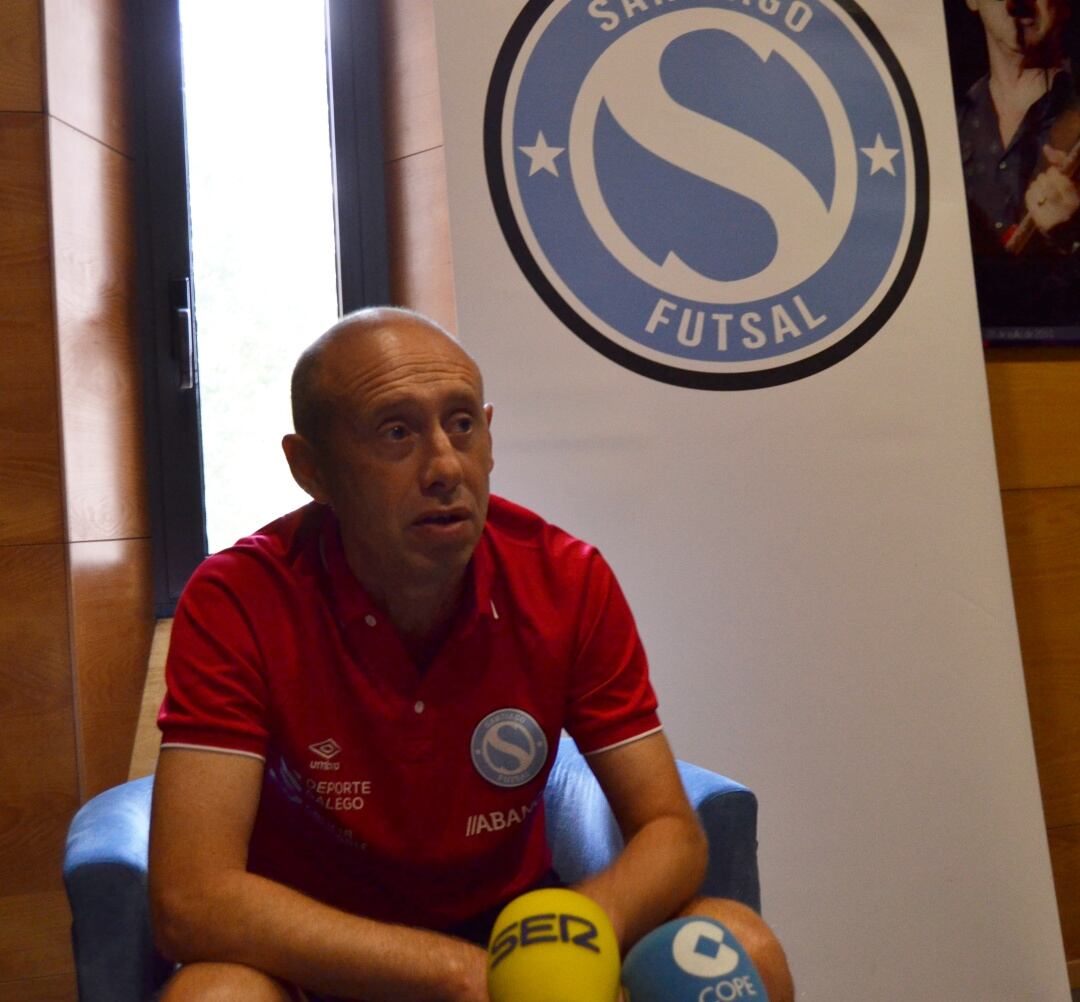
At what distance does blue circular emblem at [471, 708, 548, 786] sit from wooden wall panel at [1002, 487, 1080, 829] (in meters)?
1.60

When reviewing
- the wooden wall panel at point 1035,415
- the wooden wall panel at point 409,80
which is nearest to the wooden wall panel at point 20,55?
the wooden wall panel at point 409,80

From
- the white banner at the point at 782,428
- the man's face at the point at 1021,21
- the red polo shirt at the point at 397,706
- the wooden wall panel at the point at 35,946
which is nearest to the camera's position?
the red polo shirt at the point at 397,706

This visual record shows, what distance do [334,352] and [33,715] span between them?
119cm

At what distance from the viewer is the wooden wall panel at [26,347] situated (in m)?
2.19

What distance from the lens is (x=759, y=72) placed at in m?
2.14

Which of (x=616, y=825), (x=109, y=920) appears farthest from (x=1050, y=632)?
(x=109, y=920)

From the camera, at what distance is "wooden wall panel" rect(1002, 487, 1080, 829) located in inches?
102

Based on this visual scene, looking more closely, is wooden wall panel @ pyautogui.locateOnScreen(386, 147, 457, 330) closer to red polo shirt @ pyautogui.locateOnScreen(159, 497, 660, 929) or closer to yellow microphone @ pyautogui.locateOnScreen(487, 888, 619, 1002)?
red polo shirt @ pyautogui.locateOnScreen(159, 497, 660, 929)

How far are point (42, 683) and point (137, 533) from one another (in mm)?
403

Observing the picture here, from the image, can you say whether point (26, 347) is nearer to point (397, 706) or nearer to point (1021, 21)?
point (397, 706)

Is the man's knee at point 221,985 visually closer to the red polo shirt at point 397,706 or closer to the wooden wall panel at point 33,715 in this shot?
the red polo shirt at point 397,706

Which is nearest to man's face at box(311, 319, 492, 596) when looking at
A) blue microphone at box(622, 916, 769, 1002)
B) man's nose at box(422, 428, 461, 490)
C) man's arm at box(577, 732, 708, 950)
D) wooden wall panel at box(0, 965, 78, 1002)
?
man's nose at box(422, 428, 461, 490)

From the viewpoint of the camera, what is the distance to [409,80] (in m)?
2.60

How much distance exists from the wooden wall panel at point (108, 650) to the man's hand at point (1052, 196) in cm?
218
